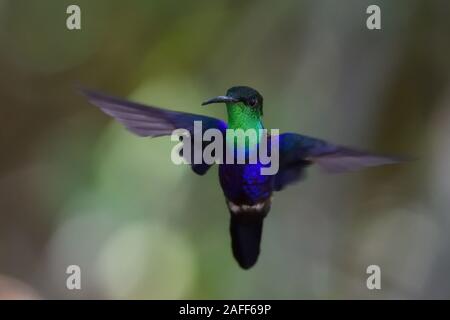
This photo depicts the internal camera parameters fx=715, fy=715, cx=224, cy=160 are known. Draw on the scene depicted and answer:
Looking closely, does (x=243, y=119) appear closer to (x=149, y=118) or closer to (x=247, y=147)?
(x=247, y=147)

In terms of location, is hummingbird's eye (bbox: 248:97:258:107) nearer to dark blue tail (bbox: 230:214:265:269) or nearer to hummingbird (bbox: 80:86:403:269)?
hummingbird (bbox: 80:86:403:269)

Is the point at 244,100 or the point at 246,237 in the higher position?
the point at 244,100

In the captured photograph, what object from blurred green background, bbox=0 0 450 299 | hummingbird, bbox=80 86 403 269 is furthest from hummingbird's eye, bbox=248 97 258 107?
blurred green background, bbox=0 0 450 299

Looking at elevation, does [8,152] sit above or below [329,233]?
above

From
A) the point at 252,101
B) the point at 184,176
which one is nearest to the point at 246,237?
the point at 184,176

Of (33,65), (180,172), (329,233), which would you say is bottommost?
(329,233)

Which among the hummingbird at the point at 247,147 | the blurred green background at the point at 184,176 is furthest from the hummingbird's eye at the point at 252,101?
the blurred green background at the point at 184,176
